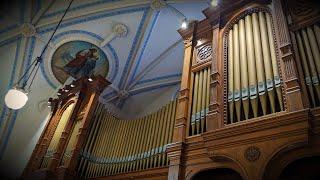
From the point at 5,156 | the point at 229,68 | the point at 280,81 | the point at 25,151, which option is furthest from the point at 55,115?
the point at 280,81

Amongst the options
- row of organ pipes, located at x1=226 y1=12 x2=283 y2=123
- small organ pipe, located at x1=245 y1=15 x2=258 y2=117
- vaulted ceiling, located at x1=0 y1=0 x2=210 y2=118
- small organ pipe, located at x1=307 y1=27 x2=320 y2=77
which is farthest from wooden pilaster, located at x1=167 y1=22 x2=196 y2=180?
vaulted ceiling, located at x1=0 y1=0 x2=210 y2=118

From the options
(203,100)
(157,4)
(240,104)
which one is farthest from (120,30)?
(240,104)

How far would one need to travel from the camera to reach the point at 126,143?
7.20 m

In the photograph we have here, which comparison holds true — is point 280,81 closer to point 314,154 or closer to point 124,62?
point 314,154

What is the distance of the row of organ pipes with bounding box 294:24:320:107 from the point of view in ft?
12.7

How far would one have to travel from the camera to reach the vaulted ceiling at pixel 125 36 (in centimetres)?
966

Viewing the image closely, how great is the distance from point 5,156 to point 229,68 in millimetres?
9602

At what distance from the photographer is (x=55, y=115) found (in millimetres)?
9484

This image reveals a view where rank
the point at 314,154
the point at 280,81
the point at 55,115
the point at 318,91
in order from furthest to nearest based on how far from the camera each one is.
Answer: the point at 55,115, the point at 280,81, the point at 318,91, the point at 314,154

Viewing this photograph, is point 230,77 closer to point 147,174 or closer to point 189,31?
point 189,31

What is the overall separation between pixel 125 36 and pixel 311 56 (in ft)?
23.8

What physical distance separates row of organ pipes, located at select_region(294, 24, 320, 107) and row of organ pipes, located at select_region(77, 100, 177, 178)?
117 inches

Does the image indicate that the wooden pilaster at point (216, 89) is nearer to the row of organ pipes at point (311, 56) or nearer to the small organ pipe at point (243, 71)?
the small organ pipe at point (243, 71)

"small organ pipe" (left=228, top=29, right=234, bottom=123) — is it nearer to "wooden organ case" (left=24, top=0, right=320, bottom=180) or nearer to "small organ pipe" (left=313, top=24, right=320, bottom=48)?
"wooden organ case" (left=24, top=0, right=320, bottom=180)
